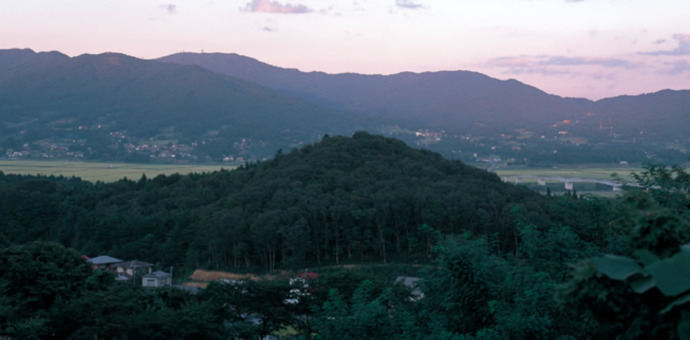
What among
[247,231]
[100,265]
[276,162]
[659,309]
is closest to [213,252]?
[247,231]

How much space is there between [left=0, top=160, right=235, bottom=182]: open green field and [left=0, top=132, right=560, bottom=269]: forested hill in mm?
21423

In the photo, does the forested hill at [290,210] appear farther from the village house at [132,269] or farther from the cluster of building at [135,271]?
the cluster of building at [135,271]

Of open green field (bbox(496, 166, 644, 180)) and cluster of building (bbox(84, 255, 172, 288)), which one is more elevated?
open green field (bbox(496, 166, 644, 180))

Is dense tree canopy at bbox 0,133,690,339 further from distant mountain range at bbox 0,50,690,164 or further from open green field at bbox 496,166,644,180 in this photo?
distant mountain range at bbox 0,50,690,164

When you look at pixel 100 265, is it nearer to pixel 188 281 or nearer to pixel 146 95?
pixel 188 281

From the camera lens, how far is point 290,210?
3102 cm

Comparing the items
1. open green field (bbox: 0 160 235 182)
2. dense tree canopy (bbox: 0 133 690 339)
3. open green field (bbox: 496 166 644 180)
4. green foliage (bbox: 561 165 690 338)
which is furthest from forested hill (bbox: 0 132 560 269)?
open green field (bbox: 496 166 644 180)

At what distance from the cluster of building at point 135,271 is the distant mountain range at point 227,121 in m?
61.6

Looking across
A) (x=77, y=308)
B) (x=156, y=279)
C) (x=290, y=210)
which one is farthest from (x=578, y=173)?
(x=77, y=308)

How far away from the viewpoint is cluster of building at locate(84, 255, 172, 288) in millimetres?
27469

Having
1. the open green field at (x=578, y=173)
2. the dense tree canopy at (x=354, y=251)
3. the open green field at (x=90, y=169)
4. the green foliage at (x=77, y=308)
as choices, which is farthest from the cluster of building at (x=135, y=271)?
the open green field at (x=578, y=173)

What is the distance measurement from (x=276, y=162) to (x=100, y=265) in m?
17.1

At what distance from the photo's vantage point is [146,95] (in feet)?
438

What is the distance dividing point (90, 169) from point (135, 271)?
52.5m
